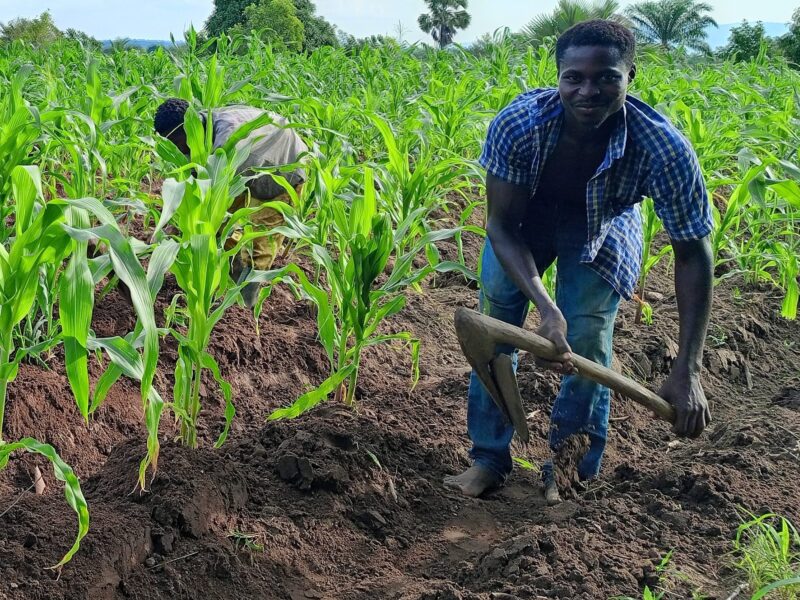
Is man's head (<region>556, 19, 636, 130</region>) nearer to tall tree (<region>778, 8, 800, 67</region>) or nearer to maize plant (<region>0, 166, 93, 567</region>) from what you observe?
maize plant (<region>0, 166, 93, 567</region>)

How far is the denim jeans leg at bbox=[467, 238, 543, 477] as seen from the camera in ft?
8.77

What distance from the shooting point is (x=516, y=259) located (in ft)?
8.05

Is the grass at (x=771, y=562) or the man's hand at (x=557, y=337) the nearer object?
the grass at (x=771, y=562)

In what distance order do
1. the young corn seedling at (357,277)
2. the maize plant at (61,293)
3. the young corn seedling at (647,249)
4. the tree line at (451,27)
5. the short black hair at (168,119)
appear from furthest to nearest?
the tree line at (451,27), the young corn seedling at (647,249), the short black hair at (168,119), the young corn seedling at (357,277), the maize plant at (61,293)

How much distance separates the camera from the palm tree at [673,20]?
2084 inches

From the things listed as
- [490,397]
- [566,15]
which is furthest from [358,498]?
[566,15]

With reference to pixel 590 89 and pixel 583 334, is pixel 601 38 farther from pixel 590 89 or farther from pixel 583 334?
pixel 583 334

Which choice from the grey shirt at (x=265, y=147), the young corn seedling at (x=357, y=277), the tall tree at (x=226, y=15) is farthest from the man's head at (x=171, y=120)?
the tall tree at (x=226, y=15)

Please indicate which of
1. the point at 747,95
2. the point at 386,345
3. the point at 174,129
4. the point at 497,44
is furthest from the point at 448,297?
the point at 497,44

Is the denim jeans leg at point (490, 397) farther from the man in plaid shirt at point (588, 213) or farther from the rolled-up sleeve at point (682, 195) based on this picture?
the rolled-up sleeve at point (682, 195)

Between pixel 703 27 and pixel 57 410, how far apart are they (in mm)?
56841

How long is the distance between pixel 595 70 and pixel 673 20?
5575 cm

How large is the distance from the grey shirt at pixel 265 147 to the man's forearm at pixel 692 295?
223 cm

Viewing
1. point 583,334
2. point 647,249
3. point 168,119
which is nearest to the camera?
point 583,334
